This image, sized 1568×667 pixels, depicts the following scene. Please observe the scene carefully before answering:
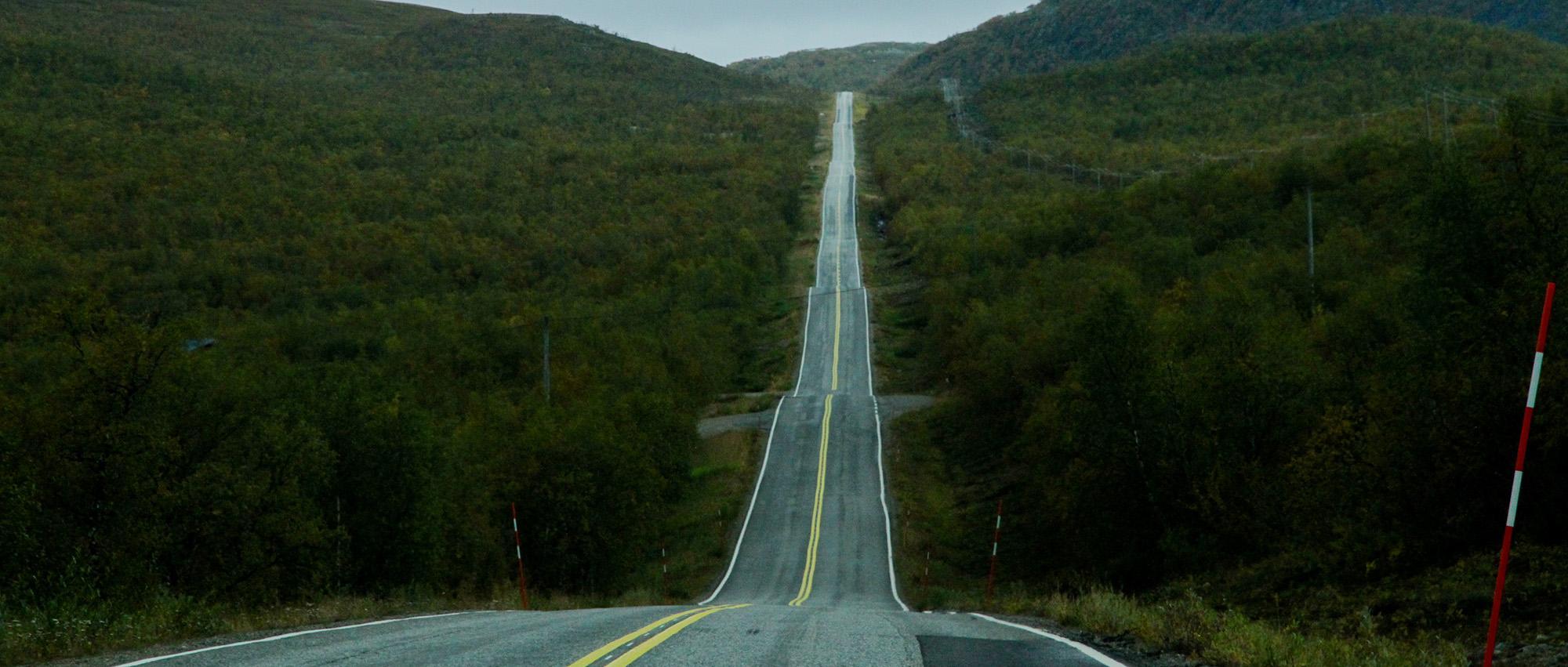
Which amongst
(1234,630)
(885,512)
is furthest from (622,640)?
(885,512)

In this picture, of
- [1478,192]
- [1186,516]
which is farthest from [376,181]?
[1478,192]

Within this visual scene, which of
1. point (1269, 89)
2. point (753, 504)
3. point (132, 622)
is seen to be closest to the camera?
point (132, 622)

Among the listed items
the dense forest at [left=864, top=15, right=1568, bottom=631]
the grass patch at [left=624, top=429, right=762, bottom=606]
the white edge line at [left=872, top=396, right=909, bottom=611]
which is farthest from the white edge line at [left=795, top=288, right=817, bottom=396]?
the grass patch at [left=624, top=429, right=762, bottom=606]

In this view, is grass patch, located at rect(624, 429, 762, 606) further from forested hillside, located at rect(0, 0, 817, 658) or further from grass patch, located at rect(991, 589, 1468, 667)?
grass patch, located at rect(991, 589, 1468, 667)

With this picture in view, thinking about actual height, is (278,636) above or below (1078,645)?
below

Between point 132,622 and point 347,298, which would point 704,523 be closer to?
point 132,622

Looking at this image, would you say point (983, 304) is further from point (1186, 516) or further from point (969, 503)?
point (1186, 516)

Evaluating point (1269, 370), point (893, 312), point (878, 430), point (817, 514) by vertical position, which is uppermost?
point (1269, 370)
